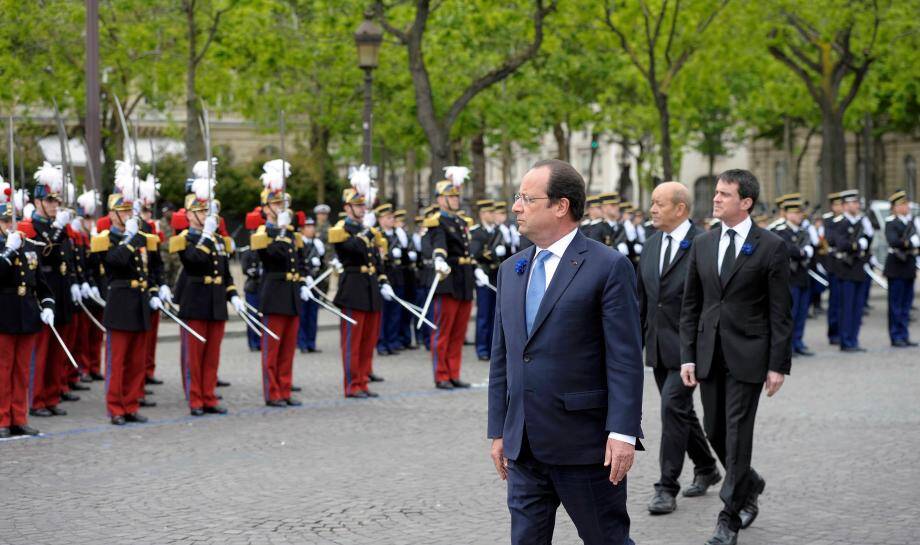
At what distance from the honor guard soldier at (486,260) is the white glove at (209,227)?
18.5 ft

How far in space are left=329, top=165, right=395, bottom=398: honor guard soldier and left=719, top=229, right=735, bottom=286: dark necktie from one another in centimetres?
630

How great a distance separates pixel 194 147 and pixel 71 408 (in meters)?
14.0

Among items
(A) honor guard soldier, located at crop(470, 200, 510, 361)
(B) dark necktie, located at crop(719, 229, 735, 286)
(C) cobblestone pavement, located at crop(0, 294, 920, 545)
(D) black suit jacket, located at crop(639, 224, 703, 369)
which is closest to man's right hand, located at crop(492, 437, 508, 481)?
(C) cobblestone pavement, located at crop(0, 294, 920, 545)

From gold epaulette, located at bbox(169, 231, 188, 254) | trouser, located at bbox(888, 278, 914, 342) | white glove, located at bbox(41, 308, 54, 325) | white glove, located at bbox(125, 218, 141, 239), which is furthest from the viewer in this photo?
trouser, located at bbox(888, 278, 914, 342)

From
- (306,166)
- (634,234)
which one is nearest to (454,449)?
(634,234)

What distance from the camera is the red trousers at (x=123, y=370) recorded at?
1176 cm

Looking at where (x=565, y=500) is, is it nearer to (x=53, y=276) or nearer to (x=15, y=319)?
(x=15, y=319)

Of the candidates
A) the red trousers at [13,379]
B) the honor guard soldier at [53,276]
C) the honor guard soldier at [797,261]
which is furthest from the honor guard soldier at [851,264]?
the red trousers at [13,379]

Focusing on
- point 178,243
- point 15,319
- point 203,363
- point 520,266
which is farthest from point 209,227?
point 520,266

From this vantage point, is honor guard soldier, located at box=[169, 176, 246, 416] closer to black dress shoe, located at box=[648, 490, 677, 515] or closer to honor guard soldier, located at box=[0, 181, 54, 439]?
honor guard soldier, located at box=[0, 181, 54, 439]

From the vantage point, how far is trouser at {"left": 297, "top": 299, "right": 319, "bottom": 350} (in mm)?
18094

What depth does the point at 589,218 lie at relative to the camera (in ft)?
64.6

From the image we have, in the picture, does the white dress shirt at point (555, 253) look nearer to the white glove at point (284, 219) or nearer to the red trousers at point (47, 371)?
the red trousers at point (47, 371)

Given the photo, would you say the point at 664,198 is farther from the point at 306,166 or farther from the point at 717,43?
the point at 306,166
